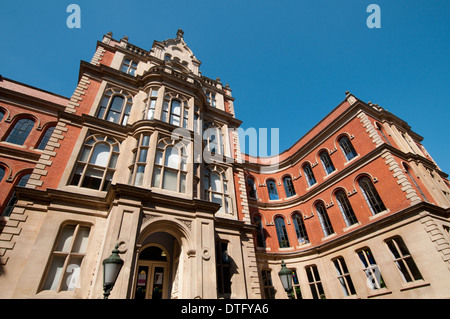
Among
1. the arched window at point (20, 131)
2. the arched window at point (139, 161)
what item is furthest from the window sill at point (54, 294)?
the arched window at point (20, 131)

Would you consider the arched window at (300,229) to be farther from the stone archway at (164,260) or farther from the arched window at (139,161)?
the arched window at (139,161)

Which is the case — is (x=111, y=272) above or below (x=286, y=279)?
above

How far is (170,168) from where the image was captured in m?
12.2

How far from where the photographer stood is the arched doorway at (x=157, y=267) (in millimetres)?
11539

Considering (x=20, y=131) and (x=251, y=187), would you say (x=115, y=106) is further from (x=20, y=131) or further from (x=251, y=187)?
(x=251, y=187)

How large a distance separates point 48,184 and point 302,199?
64.7 feet

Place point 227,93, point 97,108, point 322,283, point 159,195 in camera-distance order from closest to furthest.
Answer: point 159,195, point 97,108, point 322,283, point 227,93

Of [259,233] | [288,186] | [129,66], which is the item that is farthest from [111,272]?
[288,186]

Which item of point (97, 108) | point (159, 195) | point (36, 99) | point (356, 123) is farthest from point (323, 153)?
point (36, 99)

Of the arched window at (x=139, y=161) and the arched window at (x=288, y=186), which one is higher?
the arched window at (x=288, y=186)

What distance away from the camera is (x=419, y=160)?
60.2ft

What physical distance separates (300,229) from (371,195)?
7.03 meters

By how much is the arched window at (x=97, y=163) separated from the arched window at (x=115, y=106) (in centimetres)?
173
